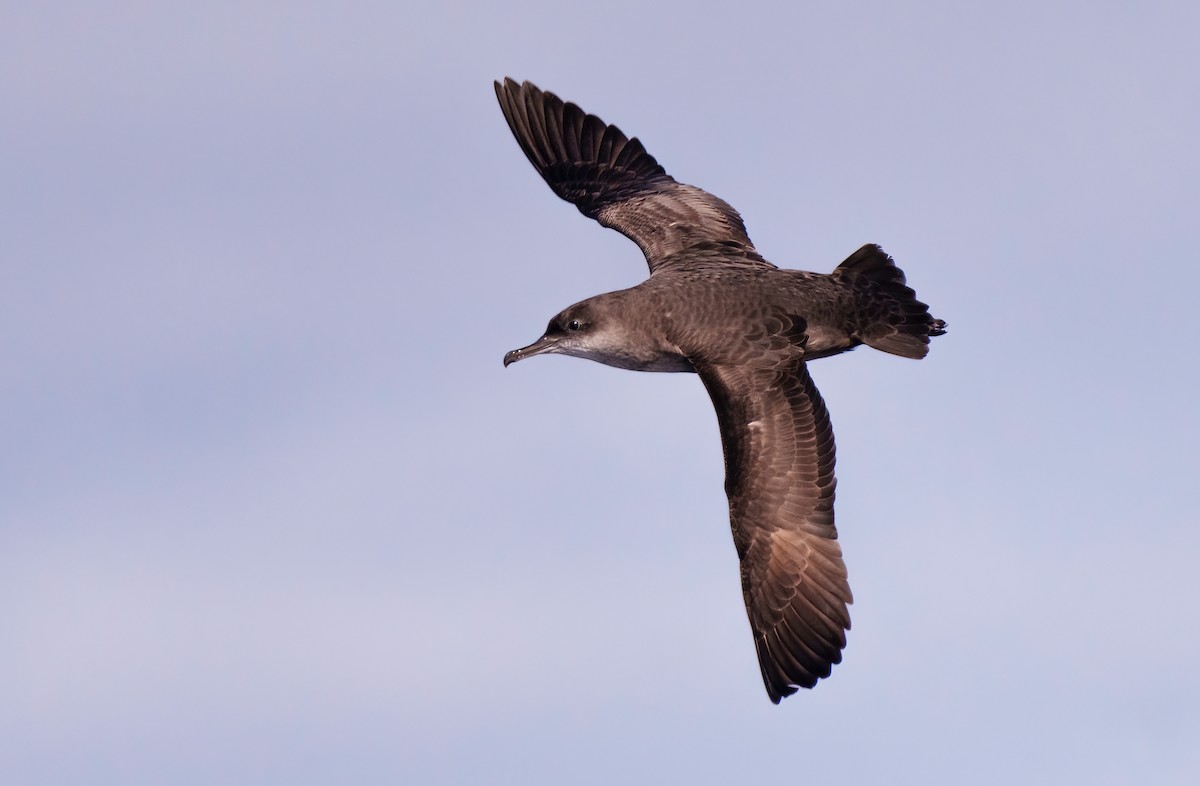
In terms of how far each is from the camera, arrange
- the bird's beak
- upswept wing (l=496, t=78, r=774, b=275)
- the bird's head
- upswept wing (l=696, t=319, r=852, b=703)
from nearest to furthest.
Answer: upswept wing (l=696, t=319, r=852, b=703)
the bird's head
the bird's beak
upswept wing (l=496, t=78, r=774, b=275)

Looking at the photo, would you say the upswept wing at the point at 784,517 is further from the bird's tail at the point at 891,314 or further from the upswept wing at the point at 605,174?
the upswept wing at the point at 605,174

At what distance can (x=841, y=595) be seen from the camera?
12812 mm

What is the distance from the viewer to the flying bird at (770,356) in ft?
42.1

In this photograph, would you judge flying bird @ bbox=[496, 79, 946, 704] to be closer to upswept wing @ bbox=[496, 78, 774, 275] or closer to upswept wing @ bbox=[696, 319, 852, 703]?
upswept wing @ bbox=[696, 319, 852, 703]

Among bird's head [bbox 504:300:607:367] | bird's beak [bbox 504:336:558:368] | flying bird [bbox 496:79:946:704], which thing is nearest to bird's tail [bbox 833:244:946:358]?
flying bird [bbox 496:79:946:704]

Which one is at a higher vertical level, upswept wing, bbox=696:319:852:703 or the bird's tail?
the bird's tail

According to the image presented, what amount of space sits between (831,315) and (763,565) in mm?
2341

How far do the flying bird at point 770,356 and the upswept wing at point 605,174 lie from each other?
0.16 m

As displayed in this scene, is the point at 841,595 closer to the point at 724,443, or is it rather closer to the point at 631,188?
the point at 724,443

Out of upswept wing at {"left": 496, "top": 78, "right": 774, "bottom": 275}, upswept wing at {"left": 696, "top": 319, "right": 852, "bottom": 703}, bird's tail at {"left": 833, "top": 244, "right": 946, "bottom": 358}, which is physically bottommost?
upswept wing at {"left": 696, "top": 319, "right": 852, "bottom": 703}

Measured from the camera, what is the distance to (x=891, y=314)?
14.2 m

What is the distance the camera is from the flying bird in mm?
12844

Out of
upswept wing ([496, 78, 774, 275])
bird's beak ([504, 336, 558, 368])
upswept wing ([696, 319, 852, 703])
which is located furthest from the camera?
upswept wing ([496, 78, 774, 275])

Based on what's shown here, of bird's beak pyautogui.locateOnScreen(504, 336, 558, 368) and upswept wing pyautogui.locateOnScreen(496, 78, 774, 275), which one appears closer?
bird's beak pyautogui.locateOnScreen(504, 336, 558, 368)
